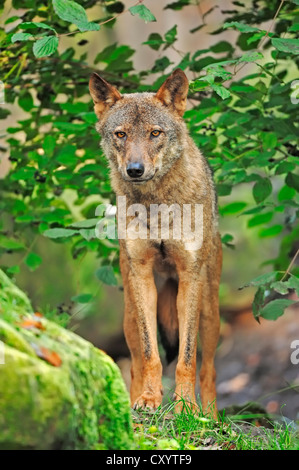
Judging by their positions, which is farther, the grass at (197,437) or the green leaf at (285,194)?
the green leaf at (285,194)

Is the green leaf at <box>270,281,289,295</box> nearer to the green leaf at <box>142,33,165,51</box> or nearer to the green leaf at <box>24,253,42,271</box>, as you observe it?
the green leaf at <box>142,33,165,51</box>

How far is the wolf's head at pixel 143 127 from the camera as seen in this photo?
537cm

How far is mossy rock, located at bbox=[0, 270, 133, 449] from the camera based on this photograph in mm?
2680

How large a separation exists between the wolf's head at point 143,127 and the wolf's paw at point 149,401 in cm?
167

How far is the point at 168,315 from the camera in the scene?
6.65 metres

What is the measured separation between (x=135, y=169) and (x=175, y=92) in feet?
3.02

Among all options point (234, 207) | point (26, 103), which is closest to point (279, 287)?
point (234, 207)

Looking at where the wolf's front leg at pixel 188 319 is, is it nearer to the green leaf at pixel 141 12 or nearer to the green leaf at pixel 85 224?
the green leaf at pixel 85 224

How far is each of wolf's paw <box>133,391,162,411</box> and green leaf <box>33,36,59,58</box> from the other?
2.61m

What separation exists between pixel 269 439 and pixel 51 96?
4.59m

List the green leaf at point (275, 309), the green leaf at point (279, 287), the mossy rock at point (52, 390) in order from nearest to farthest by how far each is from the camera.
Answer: the mossy rock at point (52, 390) < the green leaf at point (279, 287) < the green leaf at point (275, 309)

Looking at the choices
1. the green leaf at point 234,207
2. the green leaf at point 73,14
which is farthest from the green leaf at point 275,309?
the green leaf at point 73,14

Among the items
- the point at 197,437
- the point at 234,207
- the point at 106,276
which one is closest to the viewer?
the point at 197,437

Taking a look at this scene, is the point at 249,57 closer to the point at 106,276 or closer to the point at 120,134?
the point at 120,134
